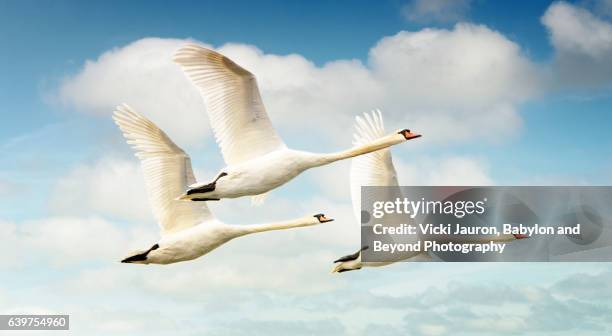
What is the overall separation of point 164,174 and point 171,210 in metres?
0.61

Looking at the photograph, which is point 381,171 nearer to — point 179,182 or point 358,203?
point 358,203

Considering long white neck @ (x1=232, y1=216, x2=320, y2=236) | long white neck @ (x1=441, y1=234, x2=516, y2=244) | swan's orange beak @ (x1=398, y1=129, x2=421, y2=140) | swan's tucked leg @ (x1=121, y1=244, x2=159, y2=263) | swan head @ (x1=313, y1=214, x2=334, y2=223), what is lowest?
swan's tucked leg @ (x1=121, y1=244, x2=159, y2=263)

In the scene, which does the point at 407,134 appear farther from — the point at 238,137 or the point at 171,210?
the point at 171,210

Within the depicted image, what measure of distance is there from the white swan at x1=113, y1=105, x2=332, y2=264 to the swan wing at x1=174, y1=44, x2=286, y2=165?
3.81 ft

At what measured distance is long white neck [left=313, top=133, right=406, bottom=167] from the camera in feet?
55.8

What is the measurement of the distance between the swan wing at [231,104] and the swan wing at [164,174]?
1.23 meters

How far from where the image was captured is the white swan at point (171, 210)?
57.8 feet

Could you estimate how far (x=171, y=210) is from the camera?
18.1 metres

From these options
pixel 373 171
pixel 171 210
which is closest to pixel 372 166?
pixel 373 171

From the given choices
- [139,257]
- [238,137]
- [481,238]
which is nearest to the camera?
[238,137]

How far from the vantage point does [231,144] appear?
17234 mm

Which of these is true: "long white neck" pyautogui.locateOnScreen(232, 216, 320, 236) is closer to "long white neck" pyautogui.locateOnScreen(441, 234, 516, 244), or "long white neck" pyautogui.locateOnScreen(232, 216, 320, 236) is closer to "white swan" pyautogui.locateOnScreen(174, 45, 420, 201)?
"white swan" pyautogui.locateOnScreen(174, 45, 420, 201)

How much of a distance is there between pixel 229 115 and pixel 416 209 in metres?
4.35

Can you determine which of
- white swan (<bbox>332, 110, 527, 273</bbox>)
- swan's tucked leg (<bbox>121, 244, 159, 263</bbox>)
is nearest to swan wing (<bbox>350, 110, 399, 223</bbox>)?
white swan (<bbox>332, 110, 527, 273</bbox>)
